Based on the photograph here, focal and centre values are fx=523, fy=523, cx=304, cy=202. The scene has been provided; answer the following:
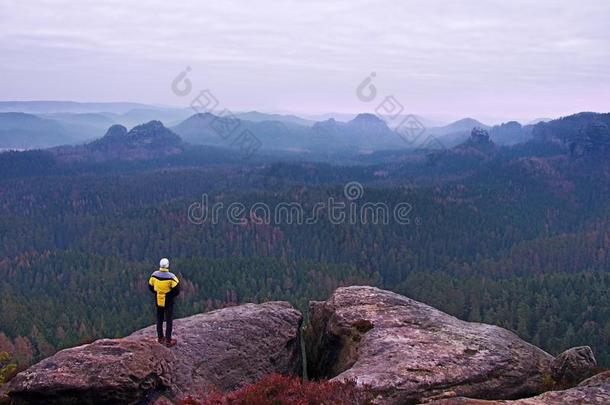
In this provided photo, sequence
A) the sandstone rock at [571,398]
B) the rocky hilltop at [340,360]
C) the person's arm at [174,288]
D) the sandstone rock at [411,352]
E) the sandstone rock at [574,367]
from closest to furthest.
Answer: the sandstone rock at [571,398] → the rocky hilltop at [340,360] → the sandstone rock at [411,352] → the sandstone rock at [574,367] → the person's arm at [174,288]

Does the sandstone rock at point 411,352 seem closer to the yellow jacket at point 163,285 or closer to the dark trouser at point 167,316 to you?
the dark trouser at point 167,316

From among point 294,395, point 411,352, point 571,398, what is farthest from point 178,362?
point 571,398

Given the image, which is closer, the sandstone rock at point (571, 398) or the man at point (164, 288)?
the sandstone rock at point (571, 398)

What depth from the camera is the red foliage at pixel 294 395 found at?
20.2 meters

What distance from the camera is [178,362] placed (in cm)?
2578

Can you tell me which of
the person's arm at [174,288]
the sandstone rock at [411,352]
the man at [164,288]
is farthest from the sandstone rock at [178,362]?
the sandstone rock at [411,352]

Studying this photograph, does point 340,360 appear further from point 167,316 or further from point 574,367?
point 574,367

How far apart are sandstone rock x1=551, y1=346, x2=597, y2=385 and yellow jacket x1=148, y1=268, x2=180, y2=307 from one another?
63.3 ft

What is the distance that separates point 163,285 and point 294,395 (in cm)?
931

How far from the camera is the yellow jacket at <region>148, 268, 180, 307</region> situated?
26.2 meters

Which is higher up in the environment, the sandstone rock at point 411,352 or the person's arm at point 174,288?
the person's arm at point 174,288

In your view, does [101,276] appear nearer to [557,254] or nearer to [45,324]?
[45,324]

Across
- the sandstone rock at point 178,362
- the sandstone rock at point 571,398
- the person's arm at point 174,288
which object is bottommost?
the sandstone rock at point 178,362

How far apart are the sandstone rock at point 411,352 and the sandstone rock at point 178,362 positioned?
2.93m
